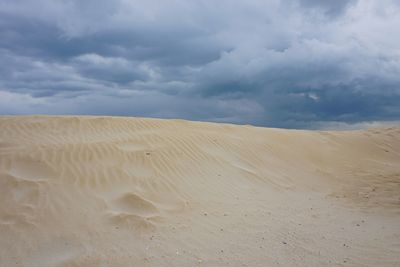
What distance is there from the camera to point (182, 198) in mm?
7980

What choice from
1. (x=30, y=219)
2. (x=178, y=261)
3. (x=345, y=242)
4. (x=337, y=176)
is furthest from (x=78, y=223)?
(x=337, y=176)

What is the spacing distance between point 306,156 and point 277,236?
6.91 m

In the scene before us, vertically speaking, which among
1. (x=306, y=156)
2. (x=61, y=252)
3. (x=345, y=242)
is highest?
(x=306, y=156)

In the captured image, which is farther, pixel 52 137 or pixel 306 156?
pixel 306 156

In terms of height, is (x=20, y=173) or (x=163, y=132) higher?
(x=163, y=132)

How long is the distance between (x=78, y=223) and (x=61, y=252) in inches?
37.6

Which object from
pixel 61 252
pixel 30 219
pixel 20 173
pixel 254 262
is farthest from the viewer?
pixel 20 173

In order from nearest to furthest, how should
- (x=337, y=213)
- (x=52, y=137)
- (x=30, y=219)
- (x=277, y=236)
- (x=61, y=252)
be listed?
(x=61, y=252) → (x=277, y=236) → (x=30, y=219) → (x=337, y=213) → (x=52, y=137)

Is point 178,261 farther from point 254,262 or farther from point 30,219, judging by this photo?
point 30,219

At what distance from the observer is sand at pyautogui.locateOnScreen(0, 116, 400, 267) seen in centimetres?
548

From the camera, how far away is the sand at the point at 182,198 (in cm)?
548

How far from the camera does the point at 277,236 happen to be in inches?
239

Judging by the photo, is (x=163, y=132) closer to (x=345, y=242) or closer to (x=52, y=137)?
(x=52, y=137)

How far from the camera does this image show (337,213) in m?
7.50
